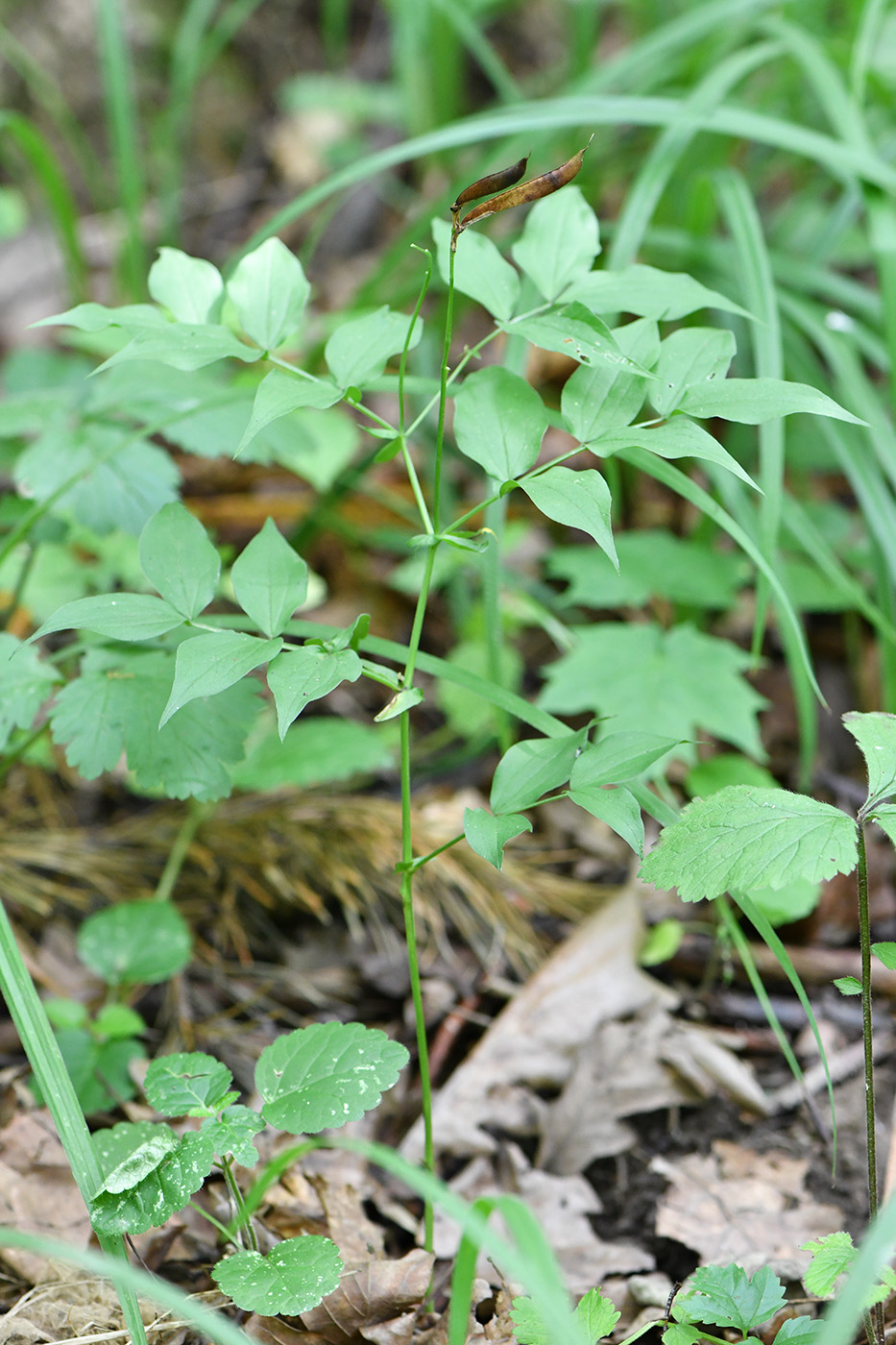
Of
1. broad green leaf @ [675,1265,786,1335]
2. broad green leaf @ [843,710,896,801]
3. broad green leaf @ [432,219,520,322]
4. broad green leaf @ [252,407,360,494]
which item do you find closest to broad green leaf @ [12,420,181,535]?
broad green leaf @ [252,407,360,494]

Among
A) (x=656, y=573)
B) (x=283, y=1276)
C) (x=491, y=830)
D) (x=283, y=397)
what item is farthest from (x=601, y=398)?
(x=656, y=573)

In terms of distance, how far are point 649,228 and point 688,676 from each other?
37.9 inches

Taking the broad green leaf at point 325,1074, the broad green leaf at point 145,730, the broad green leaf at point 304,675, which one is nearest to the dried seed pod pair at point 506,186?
the broad green leaf at point 304,675

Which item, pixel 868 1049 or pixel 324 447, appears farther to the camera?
pixel 324 447

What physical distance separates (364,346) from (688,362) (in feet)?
0.94

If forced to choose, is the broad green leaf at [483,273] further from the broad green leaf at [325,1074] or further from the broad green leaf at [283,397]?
the broad green leaf at [325,1074]

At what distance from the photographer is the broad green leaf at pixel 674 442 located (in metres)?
0.79

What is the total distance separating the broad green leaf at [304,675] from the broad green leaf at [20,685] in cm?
39

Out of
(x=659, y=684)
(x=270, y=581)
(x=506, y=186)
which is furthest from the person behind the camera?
(x=659, y=684)

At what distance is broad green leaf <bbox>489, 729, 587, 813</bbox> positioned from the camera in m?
0.83

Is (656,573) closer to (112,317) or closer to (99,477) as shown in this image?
(99,477)

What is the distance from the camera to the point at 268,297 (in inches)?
36.2

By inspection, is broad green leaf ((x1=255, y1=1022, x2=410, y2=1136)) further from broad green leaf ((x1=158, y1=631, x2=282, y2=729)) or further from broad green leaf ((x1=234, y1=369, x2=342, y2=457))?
broad green leaf ((x1=234, y1=369, x2=342, y2=457))

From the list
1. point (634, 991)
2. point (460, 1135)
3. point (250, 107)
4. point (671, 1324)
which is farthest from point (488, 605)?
point (250, 107)
